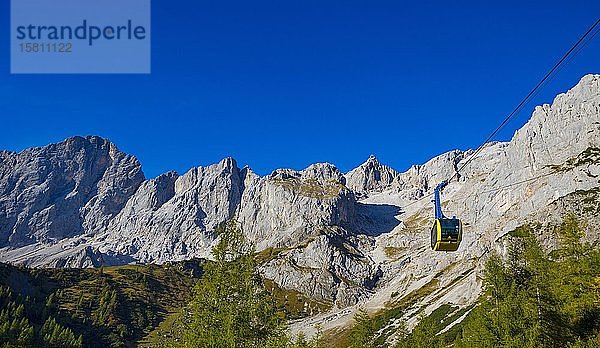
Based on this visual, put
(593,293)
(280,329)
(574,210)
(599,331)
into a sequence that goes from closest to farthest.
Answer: (280,329) → (593,293) → (599,331) → (574,210)

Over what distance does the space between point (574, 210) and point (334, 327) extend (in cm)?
10287

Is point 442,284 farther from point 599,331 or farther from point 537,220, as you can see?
point 599,331

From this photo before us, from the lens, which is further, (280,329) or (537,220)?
(537,220)

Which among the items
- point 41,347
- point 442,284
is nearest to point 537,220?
point 442,284

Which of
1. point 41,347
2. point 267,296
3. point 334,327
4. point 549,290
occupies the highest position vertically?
point 267,296

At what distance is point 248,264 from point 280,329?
2.67 meters

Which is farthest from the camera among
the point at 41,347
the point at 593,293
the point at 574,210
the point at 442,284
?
the point at 442,284

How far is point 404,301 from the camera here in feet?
630

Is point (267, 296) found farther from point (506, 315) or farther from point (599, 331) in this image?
point (599, 331)

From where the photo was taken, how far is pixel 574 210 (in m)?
145

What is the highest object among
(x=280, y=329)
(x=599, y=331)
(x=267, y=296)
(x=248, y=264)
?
(x=248, y=264)

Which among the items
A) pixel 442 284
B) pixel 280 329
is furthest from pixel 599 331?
pixel 442 284

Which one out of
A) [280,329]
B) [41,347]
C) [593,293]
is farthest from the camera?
[41,347]

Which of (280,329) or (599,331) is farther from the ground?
(280,329)
